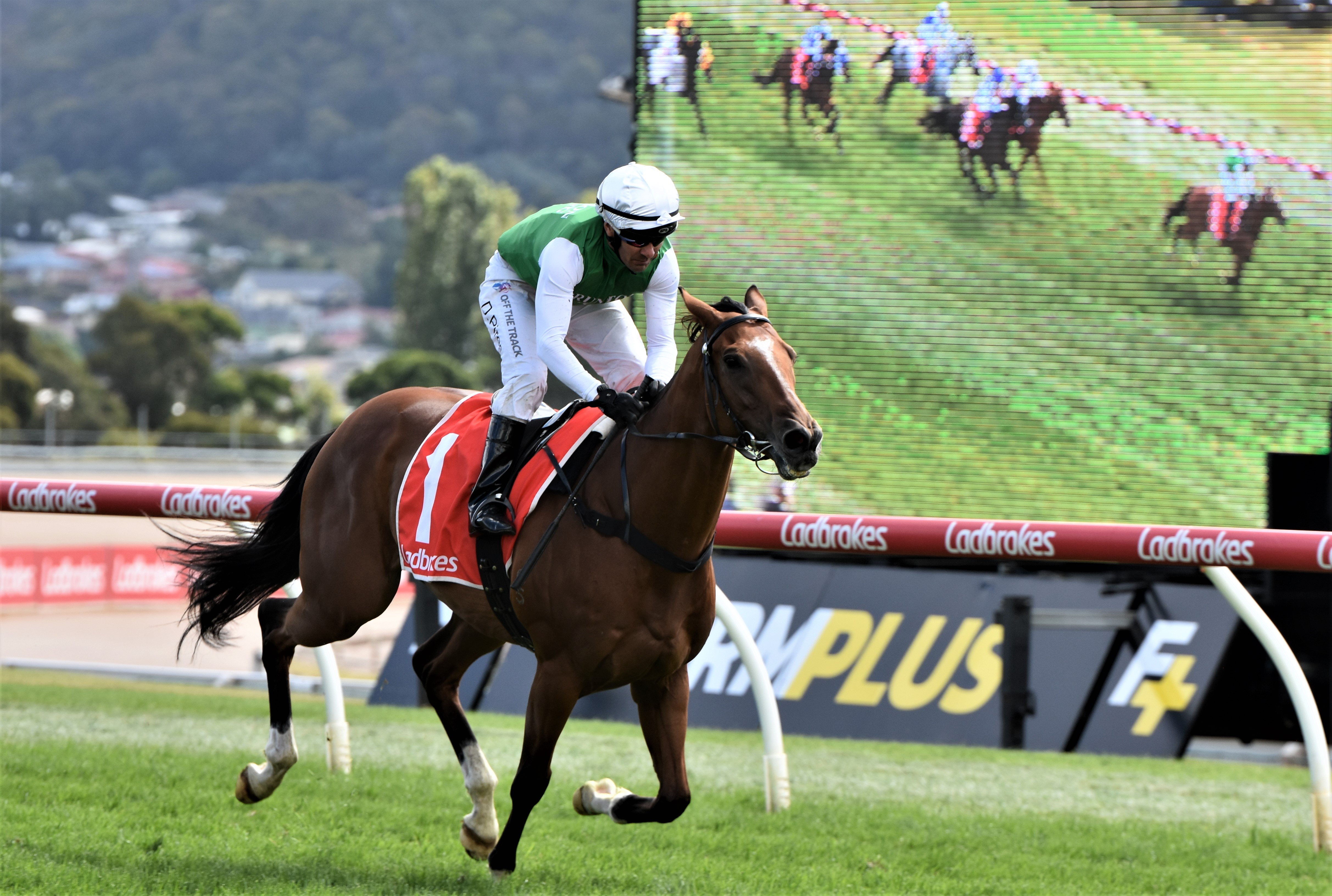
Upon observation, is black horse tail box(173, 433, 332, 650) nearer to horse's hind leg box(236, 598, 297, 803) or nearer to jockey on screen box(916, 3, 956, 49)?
horse's hind leg box(236, 598, 297, 803)

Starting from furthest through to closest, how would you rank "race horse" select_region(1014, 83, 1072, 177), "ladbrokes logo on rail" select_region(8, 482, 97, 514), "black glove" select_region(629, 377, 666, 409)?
"race horse" select_region(1014, 83, 1072, 177)
"ladbrokes logo on rail" select_region(8, 482, 97, 514)
"black glove" select_region(629, 377, 666, 409)

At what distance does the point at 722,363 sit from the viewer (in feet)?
10.8

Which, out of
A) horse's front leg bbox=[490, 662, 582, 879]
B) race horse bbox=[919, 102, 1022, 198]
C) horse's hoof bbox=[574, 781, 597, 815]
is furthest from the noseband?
race horse bbox=[919, 102, 1022, 198]

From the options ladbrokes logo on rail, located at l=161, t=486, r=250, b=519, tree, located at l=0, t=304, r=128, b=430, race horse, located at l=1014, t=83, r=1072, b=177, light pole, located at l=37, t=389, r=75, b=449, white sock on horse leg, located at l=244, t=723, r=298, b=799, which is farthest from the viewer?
tree, located at l=0, t=304, r=128, b=430

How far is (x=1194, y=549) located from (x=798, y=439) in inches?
70.3

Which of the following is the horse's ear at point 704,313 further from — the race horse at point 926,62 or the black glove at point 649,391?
the race horse at point 926,62

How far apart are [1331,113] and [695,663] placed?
4.24 meters

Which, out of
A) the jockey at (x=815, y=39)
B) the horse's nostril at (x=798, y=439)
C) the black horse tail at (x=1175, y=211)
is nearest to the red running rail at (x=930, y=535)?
the horse's nostril at (x=798, y=439)

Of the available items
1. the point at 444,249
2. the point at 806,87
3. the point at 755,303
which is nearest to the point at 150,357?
the point at 444,249

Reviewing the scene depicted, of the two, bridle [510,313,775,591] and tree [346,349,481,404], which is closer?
bridle [510,313,775,591]

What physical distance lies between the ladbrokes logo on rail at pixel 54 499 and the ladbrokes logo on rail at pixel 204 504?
28cm

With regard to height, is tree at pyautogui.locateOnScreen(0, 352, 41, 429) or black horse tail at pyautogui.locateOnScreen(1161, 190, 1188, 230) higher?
black horse tail at pyautogui.locateOnScreen(1161, 190, 1188, 230)

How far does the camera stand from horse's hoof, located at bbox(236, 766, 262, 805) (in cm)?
415

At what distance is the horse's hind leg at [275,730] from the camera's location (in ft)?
13.5
